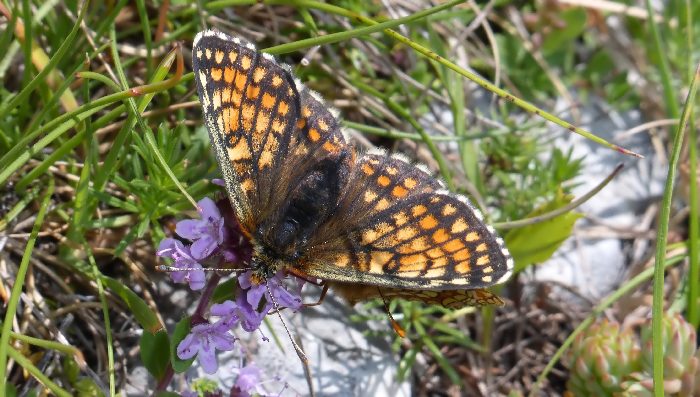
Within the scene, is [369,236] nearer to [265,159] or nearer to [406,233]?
[406,233]

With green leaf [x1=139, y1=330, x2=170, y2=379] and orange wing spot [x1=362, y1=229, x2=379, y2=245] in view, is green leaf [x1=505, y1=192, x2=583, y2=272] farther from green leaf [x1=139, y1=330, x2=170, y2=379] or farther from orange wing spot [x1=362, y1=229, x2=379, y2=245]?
green leaf [x1=139, y1=330, x2=170, y2=379]

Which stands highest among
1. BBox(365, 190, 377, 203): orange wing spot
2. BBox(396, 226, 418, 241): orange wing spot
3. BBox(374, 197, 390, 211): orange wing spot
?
BBox(365, 190, 377, 203): orange wing spot

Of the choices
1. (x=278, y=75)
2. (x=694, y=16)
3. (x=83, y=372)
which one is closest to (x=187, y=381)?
(x=83, y=372)

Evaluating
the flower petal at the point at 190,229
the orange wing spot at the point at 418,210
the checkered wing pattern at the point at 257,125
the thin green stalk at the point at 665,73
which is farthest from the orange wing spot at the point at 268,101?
the thin green stalk at the point at 665,73

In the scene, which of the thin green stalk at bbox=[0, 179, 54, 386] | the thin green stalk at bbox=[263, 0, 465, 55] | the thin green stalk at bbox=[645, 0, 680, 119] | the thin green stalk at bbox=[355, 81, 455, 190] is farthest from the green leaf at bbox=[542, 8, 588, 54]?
the thin green stalk at bbox=[0, 179, 54, 386]

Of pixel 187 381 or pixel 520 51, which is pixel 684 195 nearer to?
pixel 520 51

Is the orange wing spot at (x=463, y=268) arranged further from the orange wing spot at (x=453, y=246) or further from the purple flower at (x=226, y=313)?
the purple flower at (x=226, y=313)
